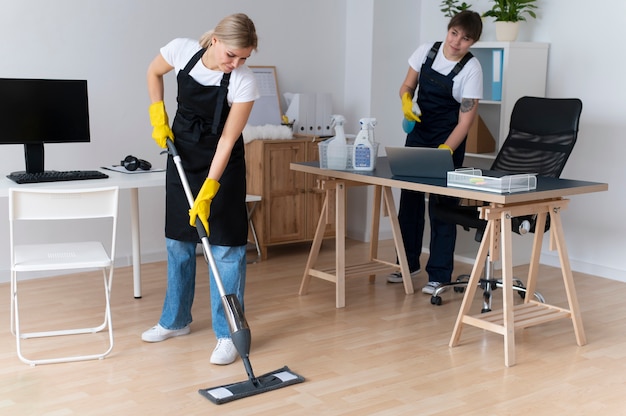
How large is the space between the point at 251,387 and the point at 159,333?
74 cm

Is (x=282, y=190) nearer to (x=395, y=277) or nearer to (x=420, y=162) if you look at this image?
(x=395, y=277)

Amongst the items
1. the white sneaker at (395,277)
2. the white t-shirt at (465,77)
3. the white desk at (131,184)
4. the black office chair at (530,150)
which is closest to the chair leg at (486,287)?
the black office chair at (530,150)

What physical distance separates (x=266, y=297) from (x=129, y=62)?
1714 millimetres

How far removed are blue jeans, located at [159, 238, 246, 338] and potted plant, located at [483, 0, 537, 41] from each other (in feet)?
8.33

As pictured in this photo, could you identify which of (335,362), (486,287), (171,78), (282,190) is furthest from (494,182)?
(171,78)

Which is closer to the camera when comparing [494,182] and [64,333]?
[494,182]

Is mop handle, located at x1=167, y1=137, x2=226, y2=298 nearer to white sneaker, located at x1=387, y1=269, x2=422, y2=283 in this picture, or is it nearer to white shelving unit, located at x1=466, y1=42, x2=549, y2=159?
white sneaker, located at x1=387, y1=269, x2=422, y2=283

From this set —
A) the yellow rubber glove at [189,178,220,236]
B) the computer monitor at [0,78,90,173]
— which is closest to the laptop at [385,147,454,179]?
the yellow rubber glove at [189,178,220,236]

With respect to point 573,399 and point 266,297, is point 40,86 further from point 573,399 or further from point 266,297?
point 573,399

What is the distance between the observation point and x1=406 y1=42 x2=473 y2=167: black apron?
14.6ft

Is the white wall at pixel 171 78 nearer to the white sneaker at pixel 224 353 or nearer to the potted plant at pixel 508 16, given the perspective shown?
the potted plant at pixel 508 16

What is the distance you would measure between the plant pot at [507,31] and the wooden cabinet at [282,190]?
135 cm

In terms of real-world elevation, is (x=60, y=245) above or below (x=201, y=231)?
below

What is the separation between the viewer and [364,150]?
4.12 m
